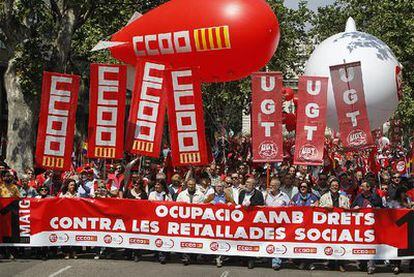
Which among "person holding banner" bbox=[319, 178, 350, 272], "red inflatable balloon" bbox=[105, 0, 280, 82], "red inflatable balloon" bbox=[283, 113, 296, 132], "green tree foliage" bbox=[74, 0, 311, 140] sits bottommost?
"person holding banner" bbox=[319, 178, 350, 272]

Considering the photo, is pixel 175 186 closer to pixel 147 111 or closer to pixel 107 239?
pixel 147 111

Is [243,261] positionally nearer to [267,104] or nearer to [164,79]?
[267,104]

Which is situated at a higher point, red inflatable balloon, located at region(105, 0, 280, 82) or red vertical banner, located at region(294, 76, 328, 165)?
red inflatable balloon, located at region(105, 0, 280, 82)

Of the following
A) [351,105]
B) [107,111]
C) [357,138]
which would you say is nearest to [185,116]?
[107,111]

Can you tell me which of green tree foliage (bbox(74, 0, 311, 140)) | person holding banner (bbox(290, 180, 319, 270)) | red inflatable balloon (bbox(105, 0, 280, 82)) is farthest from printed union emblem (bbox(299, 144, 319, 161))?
green tree foliage (bbox(74, 0, 311, 140))

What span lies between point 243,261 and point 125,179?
2997 millimetres

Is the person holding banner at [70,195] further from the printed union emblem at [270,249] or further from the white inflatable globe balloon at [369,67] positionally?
the white inflatable globe balloon at [369,67]

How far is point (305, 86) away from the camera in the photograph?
13773 mm

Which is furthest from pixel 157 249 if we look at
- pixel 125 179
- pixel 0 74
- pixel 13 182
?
pixel 0 74

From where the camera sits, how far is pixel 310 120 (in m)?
13.8

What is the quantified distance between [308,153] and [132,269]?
397cm

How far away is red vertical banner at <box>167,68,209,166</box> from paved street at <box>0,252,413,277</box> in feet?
6.64

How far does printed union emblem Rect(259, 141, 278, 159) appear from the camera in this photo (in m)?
13.6

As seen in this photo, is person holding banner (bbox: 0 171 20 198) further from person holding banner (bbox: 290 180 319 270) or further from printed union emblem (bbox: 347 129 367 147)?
printed union emblem (bbox: 347 129 367 147)
